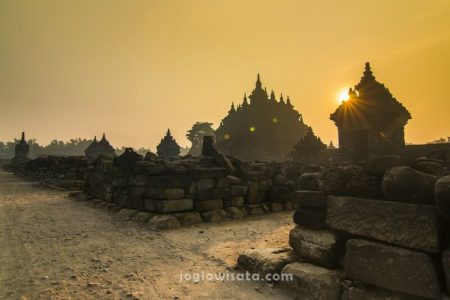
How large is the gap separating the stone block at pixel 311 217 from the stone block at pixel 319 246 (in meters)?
0.08

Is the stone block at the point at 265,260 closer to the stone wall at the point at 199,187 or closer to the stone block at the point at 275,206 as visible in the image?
the stone wall at the point at 199,187

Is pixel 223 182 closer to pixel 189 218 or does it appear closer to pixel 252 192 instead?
pixel 252 192

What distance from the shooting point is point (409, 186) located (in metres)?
2.67

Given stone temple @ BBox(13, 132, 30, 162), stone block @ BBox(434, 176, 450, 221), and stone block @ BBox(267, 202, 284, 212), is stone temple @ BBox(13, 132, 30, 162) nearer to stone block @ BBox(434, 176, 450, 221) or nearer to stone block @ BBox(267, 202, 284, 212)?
stone block @ BBox(267, 202, 284, 212)

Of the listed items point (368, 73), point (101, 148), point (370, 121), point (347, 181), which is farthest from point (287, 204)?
point (101, 148)

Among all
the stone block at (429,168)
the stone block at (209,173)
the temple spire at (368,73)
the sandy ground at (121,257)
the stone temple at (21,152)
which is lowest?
the sandy ground at (121,257)

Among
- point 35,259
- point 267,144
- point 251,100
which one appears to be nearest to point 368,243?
point 35,259

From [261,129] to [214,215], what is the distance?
43202mm

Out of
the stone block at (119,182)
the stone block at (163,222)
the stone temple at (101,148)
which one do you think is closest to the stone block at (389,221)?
the stone block at (163,222)

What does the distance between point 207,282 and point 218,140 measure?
54.4 meters

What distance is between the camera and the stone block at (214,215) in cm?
714

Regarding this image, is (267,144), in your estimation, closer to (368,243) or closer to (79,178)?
(79,178)

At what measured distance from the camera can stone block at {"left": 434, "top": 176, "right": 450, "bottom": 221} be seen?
227 cm

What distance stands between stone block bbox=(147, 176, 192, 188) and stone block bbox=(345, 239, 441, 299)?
4.72 metres
